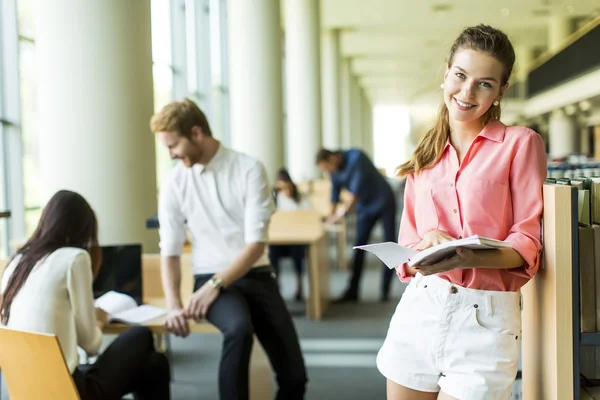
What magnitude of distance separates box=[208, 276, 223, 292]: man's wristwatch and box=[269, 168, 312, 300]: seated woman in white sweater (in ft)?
12.6

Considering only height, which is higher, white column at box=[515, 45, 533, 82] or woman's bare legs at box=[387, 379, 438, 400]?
white column at box=[515, 45, 533, 82]

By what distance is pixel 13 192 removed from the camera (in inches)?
204

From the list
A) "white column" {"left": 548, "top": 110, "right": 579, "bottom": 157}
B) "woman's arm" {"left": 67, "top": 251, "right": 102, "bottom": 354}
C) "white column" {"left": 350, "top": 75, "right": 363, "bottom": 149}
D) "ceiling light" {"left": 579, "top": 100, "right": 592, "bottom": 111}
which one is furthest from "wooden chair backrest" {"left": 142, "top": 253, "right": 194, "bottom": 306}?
"white column" {"left": 350, "top": 75, "right": 363, "bottom": 149}

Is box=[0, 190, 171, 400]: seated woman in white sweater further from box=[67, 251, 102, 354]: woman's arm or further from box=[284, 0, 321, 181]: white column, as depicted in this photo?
box=[284, 0, 321, 181]: white column

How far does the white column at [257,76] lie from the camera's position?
8.86m

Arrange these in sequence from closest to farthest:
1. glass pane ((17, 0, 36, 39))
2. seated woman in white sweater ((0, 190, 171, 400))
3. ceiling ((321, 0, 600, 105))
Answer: seated woman in white sweater ((0, 190, 171, 400))
glass pane ((17, 0, 36, 39))
ceiling ((321, 0, 600, 105))

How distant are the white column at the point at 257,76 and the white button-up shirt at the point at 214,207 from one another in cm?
575

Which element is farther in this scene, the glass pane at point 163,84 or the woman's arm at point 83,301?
the glass pane at point 163,84

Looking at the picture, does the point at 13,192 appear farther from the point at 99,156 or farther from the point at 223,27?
the point at 223,27

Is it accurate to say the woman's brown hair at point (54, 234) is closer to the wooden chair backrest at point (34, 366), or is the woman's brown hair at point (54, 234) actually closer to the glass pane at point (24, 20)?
the wooden chair backrest at point (34, 366)

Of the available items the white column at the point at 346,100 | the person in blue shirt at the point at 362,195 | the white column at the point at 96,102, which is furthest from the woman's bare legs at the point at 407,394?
the white column at the point at 346,100

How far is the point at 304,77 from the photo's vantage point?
42.9ft

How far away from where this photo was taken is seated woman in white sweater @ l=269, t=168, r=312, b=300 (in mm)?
7023

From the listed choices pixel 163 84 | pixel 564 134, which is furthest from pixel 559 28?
pixel 163 84
